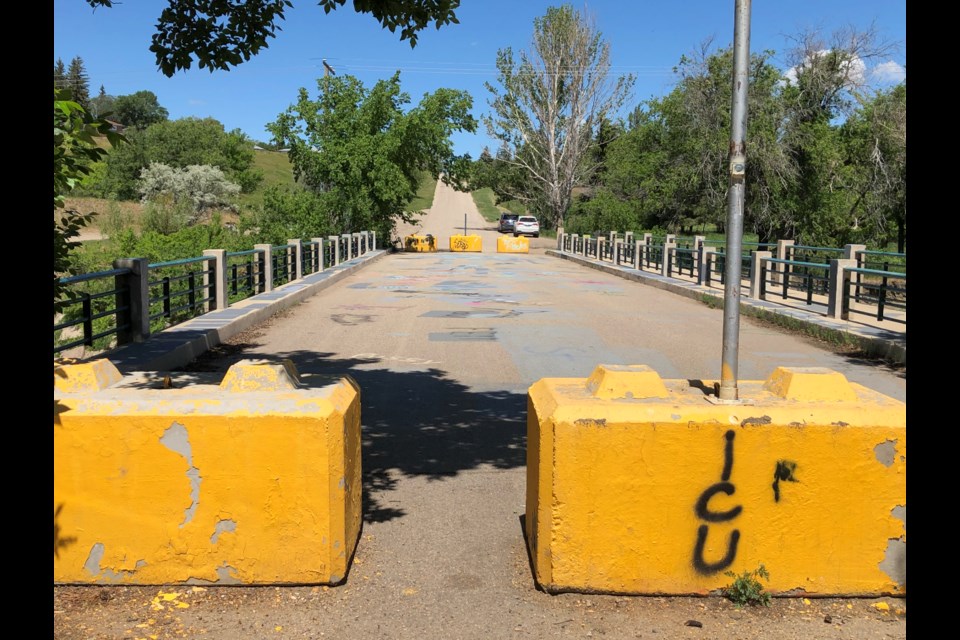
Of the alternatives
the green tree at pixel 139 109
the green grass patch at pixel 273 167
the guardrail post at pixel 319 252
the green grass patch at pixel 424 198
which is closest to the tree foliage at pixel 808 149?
the guardrail post at pixel 319 252

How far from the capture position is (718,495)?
3807 mm

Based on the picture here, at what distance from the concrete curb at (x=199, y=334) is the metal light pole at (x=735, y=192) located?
6.49 m

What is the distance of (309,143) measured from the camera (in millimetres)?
42594

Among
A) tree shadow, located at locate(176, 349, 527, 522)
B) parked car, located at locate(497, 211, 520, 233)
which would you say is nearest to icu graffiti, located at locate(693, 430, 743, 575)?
tree shadow, located at locate(176, 349, 527, 522)

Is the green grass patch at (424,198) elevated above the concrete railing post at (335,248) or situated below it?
above

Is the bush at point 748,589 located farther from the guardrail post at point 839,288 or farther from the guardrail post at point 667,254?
the guardrail post at point 667,254

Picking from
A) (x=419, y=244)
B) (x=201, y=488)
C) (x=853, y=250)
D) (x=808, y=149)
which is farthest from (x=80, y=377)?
(x=419, y=244)

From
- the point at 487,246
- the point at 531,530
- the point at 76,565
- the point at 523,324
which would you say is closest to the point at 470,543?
the point at 531,530

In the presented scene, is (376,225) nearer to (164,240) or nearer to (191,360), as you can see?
(164,240)

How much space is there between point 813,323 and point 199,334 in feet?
31.0

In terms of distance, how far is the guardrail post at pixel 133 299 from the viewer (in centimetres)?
1065

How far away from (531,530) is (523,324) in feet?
34.2

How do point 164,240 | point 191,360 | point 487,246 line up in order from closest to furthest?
point 191,360
point 164,240
point 487,246

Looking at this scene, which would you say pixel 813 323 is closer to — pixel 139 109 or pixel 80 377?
pixel 80 377
